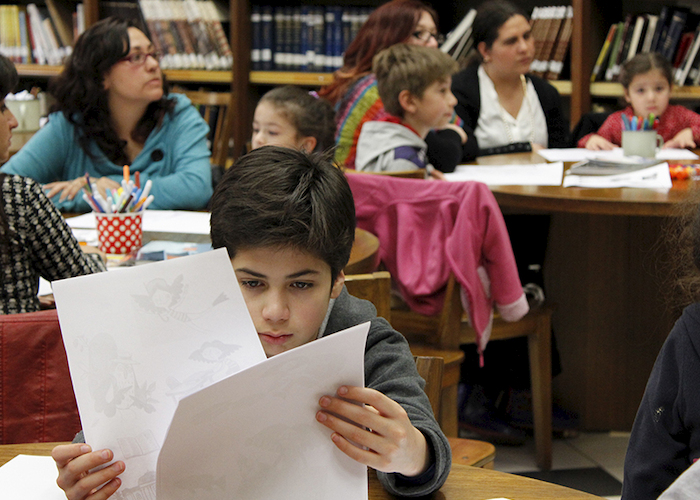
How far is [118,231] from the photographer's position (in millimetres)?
1544

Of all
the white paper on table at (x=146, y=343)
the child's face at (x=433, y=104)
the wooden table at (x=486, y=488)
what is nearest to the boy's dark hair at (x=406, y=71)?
the child's face at (x=433, y=104)

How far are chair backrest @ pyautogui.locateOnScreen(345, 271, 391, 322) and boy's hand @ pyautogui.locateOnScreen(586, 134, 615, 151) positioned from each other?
184 centimetres

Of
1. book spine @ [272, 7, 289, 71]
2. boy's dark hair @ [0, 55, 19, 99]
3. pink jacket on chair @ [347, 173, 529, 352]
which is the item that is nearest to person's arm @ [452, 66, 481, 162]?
book spine @ [272, 7, 289, 71]

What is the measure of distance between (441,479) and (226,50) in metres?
3.37

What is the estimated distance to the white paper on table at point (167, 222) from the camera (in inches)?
66.5

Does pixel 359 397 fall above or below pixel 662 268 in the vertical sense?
above

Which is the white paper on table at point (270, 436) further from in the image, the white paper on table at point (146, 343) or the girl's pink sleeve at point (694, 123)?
the girl's pink sleeve at point (694, 123)

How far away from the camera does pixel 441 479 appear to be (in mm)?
757

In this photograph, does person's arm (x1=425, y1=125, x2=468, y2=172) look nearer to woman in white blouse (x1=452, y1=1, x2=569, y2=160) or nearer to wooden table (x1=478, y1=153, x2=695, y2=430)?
wooden table (x1=478, y1=153, x2=695, y2=430)

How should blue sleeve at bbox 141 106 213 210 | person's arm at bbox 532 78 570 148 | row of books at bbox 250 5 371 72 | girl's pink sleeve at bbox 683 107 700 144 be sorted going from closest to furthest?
1. blue sleeve at bbox 141 106 213 210
2. girl's pink sleeve at bbox 683 107 700 144
3. person's arm at bbox 532 78 570 148
4. row of books at bbox 250 5 371 72

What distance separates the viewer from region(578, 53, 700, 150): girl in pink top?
9.71 ft

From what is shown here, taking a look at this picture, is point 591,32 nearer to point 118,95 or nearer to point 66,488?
point 118,95

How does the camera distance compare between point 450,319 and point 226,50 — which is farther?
point 226,50

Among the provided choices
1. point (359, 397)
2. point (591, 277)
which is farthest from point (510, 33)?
point (359, 397)
